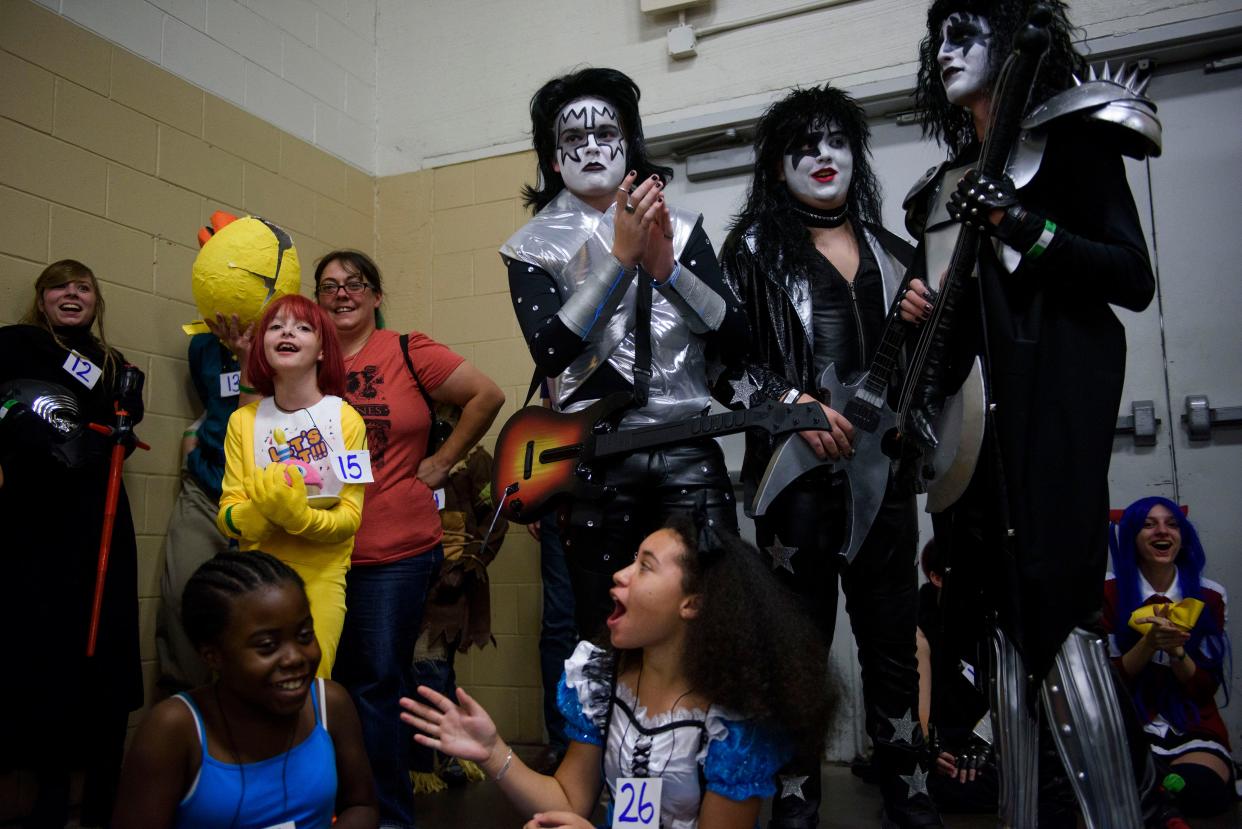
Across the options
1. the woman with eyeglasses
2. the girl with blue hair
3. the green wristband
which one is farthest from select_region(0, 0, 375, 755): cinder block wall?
the girl with blue hair

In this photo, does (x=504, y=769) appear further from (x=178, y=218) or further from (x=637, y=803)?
(x=178, y=218)

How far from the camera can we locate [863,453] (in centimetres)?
242

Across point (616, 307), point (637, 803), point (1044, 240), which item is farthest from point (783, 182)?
point (637, 803)

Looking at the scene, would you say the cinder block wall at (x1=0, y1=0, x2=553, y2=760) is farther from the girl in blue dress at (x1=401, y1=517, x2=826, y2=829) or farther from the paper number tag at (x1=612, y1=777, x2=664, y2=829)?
the paper number tag at (x1=612, y1=777, x2=664, y2=829)

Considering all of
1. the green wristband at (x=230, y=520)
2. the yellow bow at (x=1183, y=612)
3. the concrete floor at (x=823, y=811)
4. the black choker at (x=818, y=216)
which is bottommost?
the concrete floor at (x=823, y=811)

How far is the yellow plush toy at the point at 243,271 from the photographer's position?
304cm

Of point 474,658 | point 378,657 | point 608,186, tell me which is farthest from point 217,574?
point 474,658

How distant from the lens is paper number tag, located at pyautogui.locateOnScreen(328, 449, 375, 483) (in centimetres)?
250

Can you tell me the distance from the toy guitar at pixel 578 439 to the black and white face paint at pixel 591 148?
62 cm

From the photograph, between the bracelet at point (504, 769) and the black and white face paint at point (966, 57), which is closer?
the bracelet at point (504, 769)

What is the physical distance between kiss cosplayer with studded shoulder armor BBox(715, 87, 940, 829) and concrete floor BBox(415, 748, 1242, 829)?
610mm

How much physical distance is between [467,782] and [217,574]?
2101mm

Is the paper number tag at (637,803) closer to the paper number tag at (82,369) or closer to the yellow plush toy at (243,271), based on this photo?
the yellow plush toy at (243,271)

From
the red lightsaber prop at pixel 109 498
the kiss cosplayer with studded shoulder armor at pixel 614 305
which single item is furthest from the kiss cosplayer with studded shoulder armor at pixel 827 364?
the red lightsaber prop at pixel 109 498
